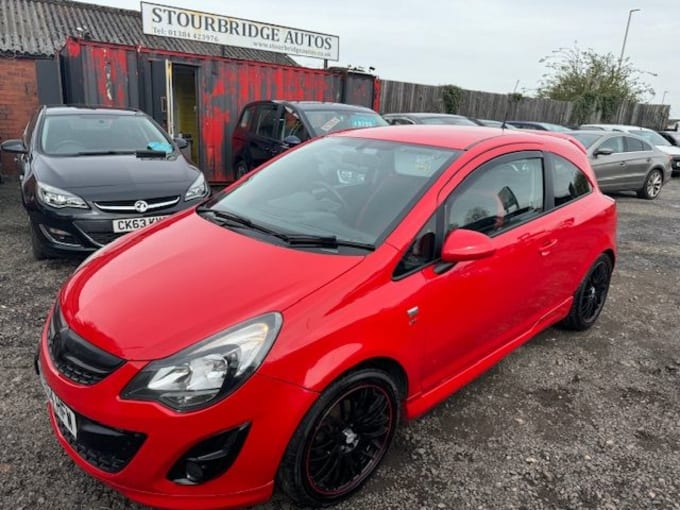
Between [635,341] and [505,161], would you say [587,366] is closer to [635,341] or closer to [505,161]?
[635,341]

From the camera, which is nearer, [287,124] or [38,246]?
[38,246]

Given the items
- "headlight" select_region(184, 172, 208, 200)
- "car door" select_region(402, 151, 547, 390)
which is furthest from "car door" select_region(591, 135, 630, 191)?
"car door" select_region(402, 151, 547, 390)

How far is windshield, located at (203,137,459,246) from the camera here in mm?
2482

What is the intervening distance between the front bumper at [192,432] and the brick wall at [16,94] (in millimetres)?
11488

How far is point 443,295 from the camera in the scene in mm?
2406

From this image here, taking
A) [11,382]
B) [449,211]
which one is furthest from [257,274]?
[11,382]

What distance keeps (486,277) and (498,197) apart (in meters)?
0.51

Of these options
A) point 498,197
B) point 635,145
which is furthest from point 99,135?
point 635,145

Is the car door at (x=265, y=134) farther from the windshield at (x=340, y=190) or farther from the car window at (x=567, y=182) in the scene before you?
the car window at (x=567, y=182)

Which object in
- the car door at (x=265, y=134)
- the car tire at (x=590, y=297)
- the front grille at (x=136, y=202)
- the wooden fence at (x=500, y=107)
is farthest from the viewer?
the wooden fence at (x=500, y=107)

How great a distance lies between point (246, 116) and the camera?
9.27m

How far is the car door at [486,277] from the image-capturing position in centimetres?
241

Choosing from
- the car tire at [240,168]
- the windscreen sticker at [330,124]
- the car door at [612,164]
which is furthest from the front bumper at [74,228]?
the car door at [612,164]

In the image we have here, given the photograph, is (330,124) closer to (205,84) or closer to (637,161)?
(205,84)
